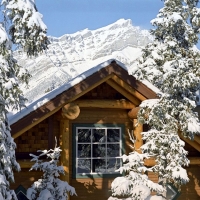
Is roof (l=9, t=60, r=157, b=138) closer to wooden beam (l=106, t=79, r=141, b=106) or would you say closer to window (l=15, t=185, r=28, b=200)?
wooden beam (l=106, t=79, r=141, b=106)

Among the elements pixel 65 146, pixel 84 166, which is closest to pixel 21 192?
pixel 65 146

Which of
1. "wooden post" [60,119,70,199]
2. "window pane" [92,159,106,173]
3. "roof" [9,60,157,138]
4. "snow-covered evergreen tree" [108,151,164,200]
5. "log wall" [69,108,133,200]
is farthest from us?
"window pane" [92,159,106,173]

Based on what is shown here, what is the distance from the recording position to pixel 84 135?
13.4 metres

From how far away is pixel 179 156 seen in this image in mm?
11898

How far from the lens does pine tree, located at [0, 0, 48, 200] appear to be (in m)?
8.33

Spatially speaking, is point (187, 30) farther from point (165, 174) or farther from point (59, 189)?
point (59, 189)

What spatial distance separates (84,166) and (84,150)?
475mm

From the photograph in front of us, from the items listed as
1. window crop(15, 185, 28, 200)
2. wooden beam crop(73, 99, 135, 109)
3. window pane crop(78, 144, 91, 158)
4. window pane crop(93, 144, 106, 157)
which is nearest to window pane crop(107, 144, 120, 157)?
window pane crop(93, 144, 106, 157)

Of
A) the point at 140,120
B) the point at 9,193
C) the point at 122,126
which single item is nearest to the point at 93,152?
the point at 122,126

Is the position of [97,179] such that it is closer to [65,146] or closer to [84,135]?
[84,135]

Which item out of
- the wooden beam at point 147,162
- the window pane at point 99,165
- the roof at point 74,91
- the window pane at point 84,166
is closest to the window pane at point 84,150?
the window pane at point 84,166

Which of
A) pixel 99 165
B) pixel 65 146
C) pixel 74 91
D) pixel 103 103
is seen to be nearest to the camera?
pixel 74 91

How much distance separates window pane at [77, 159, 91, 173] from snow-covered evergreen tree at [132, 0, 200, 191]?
1.86m

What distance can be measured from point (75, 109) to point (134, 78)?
189 centimetres
